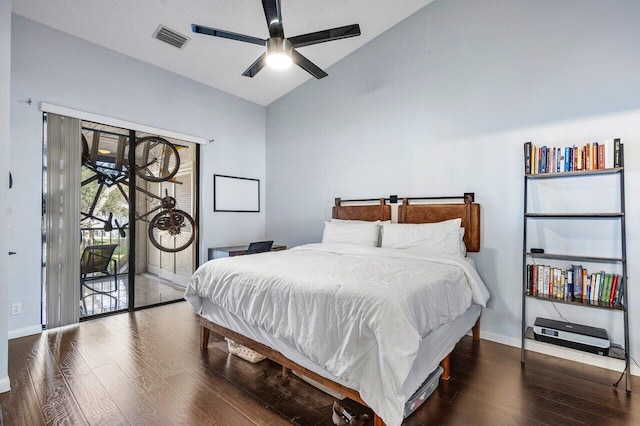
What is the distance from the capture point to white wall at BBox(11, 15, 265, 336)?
2939mm

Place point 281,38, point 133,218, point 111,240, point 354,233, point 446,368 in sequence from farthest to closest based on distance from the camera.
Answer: point 133,218 → point 111,240 → point 354,233 → point 281,38 → point 446,368

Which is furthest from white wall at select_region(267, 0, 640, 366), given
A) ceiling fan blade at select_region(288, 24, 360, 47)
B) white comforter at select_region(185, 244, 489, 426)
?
ceiling fan blade at select_region(288, 24, 360, 47)

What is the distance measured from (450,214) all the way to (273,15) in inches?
99.0

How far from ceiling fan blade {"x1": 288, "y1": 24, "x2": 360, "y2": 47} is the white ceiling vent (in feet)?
5.70

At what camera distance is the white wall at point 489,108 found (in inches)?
94.7

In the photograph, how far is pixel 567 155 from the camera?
2465 mm

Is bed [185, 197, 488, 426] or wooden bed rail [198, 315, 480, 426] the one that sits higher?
bed [185, 197, 488, 426]

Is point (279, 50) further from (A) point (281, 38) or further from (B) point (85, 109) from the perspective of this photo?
(B) point (85, 109)

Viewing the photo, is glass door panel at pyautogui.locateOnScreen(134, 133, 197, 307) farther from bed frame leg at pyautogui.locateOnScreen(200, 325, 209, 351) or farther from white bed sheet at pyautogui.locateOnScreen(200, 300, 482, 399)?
white bed sheet at pyautogui.locateOnScreen(200, 300, 482, 399)

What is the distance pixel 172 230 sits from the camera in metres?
4.28

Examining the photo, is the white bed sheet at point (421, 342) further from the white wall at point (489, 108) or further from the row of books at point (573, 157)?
the row of books at point (573, 157)

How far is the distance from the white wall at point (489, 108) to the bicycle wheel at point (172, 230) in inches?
76.2

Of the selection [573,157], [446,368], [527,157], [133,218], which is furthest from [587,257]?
[133,218]

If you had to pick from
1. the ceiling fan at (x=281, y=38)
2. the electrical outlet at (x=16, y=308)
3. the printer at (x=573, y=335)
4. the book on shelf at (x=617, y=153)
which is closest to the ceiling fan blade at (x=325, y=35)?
the ceiling fan at (x=281, y=38)
